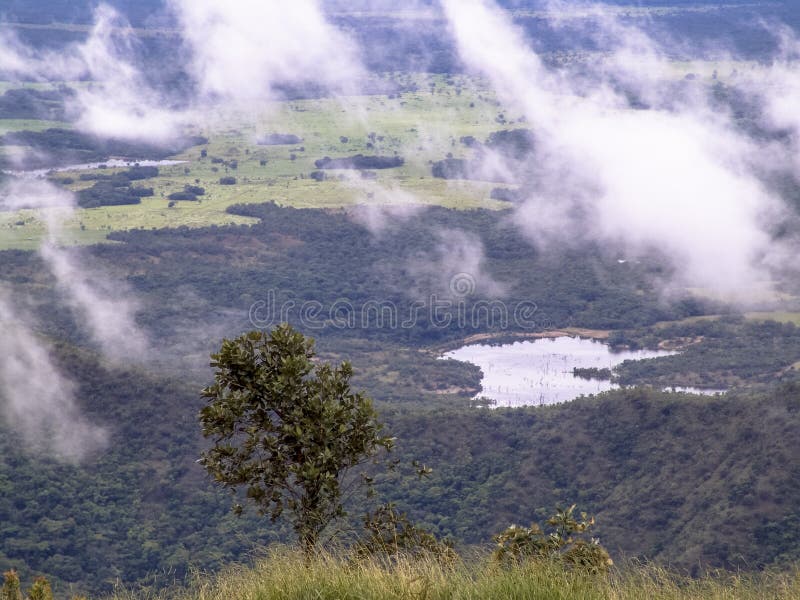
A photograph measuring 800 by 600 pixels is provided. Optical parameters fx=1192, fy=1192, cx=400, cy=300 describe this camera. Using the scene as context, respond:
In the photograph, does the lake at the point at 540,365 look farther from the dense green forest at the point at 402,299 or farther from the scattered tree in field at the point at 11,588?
the scattered tree in field at the point at 11,588

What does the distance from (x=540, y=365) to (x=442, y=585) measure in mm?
75426

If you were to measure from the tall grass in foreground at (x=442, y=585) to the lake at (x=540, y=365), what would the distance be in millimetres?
59579

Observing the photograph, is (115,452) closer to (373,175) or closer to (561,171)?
(373,175)

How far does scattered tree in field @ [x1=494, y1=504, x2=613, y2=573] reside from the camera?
1448cm

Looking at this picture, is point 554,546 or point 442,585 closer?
point 442,585

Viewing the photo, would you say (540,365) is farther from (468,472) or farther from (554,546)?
(554,546)

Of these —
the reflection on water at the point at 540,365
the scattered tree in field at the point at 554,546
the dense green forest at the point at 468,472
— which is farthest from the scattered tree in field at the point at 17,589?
the reflection on water at the point at 540,365

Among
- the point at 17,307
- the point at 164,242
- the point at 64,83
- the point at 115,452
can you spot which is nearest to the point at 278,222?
the point at 164,242

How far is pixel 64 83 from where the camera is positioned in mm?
177500

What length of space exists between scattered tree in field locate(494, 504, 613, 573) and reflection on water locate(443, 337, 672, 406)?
57.6 meters

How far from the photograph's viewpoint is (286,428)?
15.6 meters

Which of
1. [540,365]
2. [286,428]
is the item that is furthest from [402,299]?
[286,428]

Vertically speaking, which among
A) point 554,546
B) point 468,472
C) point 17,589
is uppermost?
point 468,472

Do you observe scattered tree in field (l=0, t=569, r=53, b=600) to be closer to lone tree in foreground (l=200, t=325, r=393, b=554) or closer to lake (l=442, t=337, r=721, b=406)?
lone tree in foreground (l=200, t=325, r=393, b=554)
